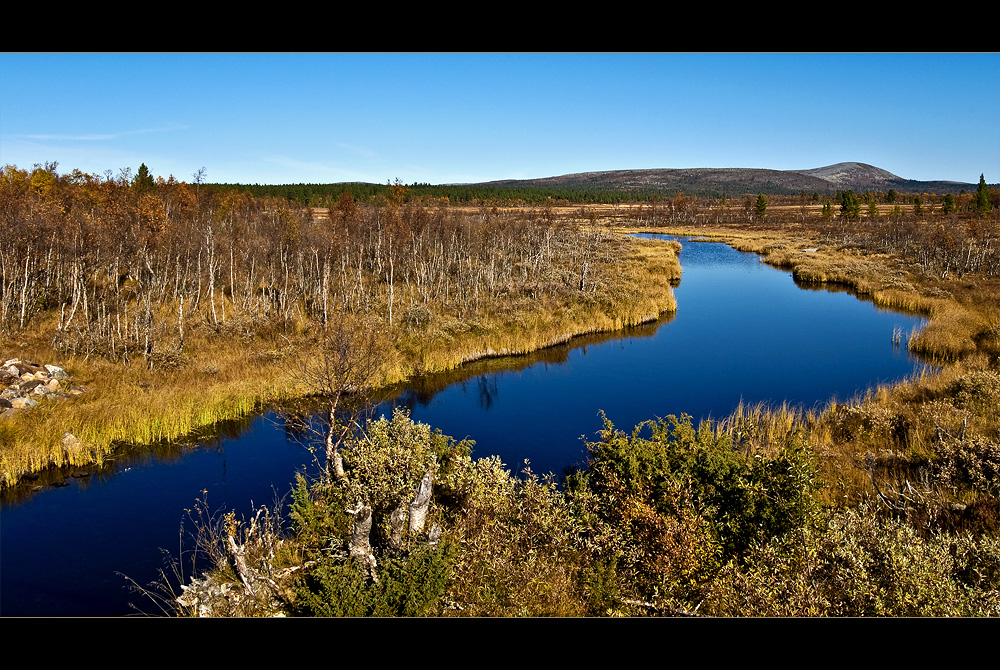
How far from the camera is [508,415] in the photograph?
17953mm

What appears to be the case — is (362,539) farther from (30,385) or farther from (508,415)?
(30,385)

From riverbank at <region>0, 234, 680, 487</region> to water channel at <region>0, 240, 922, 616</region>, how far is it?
78cm

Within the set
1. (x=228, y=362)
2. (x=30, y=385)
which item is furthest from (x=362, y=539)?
(x=228, y=362)

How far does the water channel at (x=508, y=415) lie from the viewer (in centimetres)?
1043

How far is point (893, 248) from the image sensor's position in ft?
162

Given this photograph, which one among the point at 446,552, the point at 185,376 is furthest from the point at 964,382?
the point at 185,376

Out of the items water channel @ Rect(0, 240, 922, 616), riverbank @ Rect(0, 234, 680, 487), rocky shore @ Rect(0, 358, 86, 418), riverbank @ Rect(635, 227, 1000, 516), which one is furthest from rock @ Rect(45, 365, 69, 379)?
riverbank @ Rect(635, 227, 1000, 516)

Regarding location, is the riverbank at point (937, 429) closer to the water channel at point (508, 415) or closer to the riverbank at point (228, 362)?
the water channel at point (508, 415)

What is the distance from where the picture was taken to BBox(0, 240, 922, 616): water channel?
411 inches

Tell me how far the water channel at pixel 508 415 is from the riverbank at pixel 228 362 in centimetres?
78

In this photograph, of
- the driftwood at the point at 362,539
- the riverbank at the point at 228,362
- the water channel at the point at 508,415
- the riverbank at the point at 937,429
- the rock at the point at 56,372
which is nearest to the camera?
the driftwood at the point at 362,539

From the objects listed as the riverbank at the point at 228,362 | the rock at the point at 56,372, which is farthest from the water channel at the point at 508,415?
the rock at the point at 56,372
